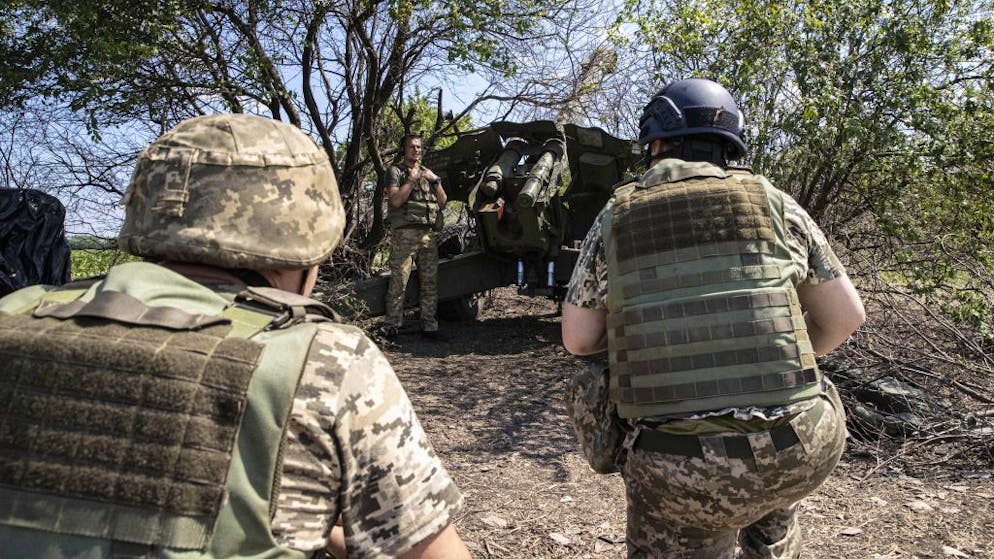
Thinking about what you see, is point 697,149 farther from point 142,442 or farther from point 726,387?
point 142,442

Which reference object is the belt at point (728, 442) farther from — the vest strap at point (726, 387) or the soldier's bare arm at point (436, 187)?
the soldier's bare arm at point (436, 187)

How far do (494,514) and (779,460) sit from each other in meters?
2.16

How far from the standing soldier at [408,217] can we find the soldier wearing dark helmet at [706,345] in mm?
5722

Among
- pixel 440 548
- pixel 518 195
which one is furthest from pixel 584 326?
pixel 518 195

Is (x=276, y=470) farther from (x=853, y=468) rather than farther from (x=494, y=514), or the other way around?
(x=853, y=468)

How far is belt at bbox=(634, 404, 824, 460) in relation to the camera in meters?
2.04

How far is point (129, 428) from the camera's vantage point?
1193 mm

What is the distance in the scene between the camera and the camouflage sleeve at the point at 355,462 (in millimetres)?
1248

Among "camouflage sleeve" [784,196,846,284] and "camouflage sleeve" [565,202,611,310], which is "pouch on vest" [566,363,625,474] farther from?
"camouflage sleeve" [784,196,846,284]

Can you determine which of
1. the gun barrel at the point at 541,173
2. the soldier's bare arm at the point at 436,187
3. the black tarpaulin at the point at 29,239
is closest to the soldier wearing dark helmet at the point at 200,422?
the black tarpaulin at the point at 29,239

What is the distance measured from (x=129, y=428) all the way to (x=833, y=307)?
6.13 feet

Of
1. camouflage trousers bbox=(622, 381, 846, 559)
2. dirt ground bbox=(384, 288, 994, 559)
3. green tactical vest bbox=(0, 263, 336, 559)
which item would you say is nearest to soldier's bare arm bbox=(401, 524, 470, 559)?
green tactical vest bbox=(0, 263, 336, 559)

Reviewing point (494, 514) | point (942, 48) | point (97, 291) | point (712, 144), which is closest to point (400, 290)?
point (494, 514)

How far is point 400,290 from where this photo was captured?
7996 millimetres
